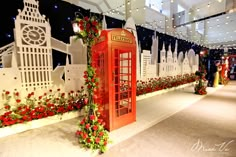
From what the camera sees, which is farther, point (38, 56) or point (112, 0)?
point (112, 0)

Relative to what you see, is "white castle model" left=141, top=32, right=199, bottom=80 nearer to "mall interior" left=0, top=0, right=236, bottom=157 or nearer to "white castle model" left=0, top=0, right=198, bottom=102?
"mall interior" left=0, top=0, right=236, bottom=157

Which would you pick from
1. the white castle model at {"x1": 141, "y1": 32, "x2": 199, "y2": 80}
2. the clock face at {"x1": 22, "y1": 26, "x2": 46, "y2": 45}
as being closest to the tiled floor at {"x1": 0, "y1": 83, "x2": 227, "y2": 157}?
the clock face at {"x1": 22, "y1": 26, "x2": 46, "y2": 45}

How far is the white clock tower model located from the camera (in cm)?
351

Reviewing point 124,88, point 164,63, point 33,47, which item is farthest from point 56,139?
point 164,63

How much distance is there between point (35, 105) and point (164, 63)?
614cm

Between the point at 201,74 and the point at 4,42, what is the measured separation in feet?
24.4

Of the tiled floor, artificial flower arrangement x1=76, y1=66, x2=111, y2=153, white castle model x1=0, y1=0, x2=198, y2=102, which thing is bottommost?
the tiled floor

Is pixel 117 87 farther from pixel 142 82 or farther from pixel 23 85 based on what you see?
pixel 142 82

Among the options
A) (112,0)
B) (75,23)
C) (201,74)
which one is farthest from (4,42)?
(201,74)

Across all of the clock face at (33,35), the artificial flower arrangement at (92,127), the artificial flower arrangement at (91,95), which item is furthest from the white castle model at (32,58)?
the artificial flower arrangement at (92,127)

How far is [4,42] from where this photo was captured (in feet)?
11.2

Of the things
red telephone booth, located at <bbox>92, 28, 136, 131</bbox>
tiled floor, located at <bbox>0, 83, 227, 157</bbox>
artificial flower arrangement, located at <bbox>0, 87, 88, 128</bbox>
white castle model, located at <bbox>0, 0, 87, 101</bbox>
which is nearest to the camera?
tiled floor, located at <bbox>0, 83, 227, 157</bbox>

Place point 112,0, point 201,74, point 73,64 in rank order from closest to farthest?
point 73,64 → point 201,74 → point 112,0
